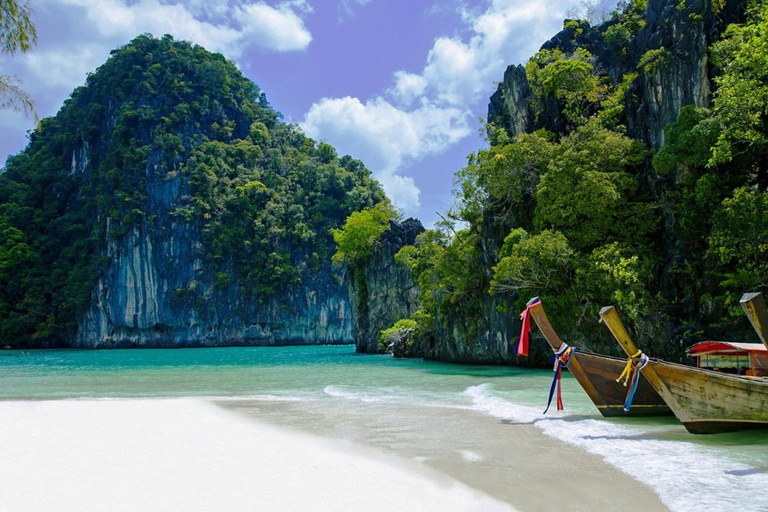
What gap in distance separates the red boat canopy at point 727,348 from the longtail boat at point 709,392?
1579 millimetres

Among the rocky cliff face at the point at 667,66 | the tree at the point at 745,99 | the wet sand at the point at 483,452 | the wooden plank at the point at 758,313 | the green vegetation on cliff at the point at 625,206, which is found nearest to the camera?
the wet sand at the point at 483,452

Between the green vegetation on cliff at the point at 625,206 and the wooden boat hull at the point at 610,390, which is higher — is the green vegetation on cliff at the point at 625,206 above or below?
above

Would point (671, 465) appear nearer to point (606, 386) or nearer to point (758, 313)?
point (758, 313)

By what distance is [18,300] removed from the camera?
5688cm

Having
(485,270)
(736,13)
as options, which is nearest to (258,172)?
(485,270)

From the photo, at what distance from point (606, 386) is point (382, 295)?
Answer: 33.2 metres

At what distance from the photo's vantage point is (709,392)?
732 cm

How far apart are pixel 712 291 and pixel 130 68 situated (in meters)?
75.1

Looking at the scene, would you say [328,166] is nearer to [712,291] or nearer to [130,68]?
[130,68]

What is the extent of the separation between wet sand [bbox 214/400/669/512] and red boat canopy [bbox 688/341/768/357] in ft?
12.3

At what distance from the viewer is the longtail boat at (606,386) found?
8.77 metres

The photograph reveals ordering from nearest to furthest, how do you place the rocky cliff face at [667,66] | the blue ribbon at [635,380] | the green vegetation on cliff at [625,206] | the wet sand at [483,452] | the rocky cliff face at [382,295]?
the wet sand at [483,452] < the blue ribbon at [635,380] < the green vegetation on cliff at [625,206] < the rocky cliff face at [667,66] < the rocky cliff face at [382,295]

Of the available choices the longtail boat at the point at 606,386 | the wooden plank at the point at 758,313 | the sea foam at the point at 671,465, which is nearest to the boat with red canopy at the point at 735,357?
the longtail boat at the point at 606,386

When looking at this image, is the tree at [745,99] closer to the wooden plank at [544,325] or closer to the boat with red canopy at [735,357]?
the boat with red canopy at [735,357]
